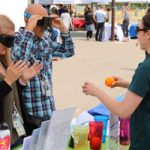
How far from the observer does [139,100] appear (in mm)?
2184

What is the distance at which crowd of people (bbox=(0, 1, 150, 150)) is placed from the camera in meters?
2.21

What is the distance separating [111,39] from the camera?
A: 2047 centimetres

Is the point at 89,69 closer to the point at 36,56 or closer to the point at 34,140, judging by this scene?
the point at 36,56

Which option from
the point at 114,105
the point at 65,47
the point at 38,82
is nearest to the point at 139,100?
the point at 114,105

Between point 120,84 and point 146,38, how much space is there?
54 cm

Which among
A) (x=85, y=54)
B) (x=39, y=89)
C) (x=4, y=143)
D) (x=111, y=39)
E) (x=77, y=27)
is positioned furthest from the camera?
(x=77, y=27)

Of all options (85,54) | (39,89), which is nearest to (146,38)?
(39,89)

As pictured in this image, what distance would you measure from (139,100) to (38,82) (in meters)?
1.25

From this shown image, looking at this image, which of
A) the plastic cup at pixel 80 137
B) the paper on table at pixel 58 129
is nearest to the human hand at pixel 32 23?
the plastic cup at pixel 80 137

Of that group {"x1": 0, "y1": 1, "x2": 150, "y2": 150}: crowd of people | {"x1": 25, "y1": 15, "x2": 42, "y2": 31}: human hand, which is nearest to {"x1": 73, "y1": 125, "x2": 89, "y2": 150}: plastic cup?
{"x1": 0, "y1": 1, "x2": 150, "y2": 150}: crowd of people

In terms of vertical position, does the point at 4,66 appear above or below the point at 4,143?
above

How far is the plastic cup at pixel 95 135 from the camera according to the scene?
9.12ft

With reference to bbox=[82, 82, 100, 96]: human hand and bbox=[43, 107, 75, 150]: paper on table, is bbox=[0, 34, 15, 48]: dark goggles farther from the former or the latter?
bbox=[43, 107, 75, 150]: paper on table

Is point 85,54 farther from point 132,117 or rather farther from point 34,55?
point 132,117
